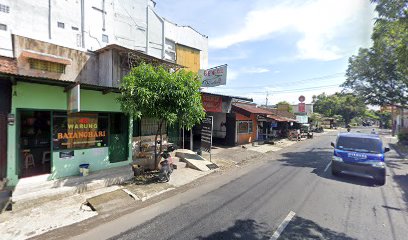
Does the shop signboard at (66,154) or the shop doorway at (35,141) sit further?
the shop doorway at (35,141)

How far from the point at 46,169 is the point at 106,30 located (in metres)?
11.7

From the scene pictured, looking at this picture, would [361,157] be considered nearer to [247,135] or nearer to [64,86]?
[247,135]

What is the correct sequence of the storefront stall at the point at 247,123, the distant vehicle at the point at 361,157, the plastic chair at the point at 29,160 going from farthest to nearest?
1. the storefront stall at the point at 247,123
2. the distant vehicle at the point at 361,157
3. the plastic chair at the point at 29,160

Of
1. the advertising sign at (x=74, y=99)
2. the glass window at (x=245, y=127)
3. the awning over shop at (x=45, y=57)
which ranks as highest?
the awning over shop at (x=45, y=57)

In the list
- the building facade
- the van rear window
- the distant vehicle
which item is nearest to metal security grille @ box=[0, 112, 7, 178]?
the building facade

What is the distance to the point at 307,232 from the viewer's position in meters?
4.82

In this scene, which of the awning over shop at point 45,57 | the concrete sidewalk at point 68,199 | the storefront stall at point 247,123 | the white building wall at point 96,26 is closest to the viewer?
the concrete sidewalk at point 68,199

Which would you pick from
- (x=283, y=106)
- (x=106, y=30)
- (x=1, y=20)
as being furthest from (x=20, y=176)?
(x=283, y=106)

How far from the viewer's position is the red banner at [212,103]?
14846 millimetres

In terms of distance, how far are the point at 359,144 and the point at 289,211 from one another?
6.16 metres

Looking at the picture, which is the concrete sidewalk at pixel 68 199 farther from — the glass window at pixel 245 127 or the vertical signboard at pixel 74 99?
the glass window at pixel 245 127

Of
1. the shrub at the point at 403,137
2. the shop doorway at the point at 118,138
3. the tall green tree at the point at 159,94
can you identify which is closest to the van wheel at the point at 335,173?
the tall green tree at the point at 159,94

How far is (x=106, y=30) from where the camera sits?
15.6 m

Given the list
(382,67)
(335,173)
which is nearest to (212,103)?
(335,173)
